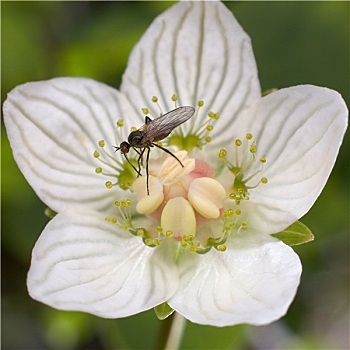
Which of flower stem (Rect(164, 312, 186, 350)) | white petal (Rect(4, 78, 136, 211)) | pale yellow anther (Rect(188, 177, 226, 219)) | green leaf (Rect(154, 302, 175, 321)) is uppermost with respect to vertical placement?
white petal (Rect(4, 78, 136, 211))

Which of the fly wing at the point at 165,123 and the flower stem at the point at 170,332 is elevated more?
the fly wing at the point at 165,123

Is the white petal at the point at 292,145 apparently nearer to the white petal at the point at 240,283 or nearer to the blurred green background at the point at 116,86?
the white petal at the point at 240,283

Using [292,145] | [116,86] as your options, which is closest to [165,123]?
[292,145]

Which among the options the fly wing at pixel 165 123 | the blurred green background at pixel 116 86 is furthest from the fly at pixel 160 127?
the blurred green background at pixel 116 86

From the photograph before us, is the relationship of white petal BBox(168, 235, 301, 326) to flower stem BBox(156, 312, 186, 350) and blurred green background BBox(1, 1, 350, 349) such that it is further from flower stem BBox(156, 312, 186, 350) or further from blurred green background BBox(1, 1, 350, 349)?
blurred green background BBox(1, 1, 350, 349)

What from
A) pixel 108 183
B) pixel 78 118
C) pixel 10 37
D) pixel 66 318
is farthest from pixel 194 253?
pixel 10 37

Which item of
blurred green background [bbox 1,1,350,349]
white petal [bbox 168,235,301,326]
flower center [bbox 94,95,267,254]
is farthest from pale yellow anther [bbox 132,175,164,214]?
blurred green background [bbox 1,1,350,349]
